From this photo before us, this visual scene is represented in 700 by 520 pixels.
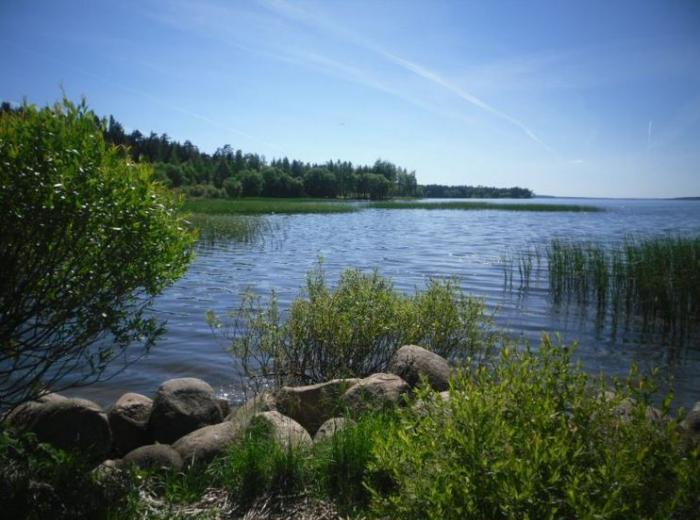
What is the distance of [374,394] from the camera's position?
5.90 metres

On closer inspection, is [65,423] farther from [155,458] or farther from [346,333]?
[346,333]

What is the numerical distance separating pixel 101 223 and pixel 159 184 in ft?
3.79

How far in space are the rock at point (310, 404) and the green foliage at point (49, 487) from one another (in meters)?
2.28

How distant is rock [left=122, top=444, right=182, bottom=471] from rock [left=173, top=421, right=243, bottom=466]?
13 centimetres

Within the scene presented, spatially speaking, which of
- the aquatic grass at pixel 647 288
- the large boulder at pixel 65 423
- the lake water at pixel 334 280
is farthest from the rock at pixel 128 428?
the aquatic grass at pixel 647 288

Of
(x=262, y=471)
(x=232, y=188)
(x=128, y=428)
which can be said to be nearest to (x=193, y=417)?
(x=128, y=428)

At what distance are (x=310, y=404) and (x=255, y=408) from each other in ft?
2.91

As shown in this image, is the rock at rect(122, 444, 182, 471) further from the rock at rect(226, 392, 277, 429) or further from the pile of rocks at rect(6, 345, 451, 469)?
the rock at rect(226, 392, 277, 429)

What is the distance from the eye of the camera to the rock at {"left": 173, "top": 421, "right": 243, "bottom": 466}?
5215 mm

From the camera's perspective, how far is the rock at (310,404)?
21.0ft

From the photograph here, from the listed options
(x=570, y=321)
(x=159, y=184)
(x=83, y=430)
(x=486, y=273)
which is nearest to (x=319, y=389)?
(x=83, y=430)

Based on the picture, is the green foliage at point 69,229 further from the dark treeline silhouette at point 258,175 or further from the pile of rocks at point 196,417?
the dark treeline silhouette at point 258,175

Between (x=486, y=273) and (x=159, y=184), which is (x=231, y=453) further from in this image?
(x=486, y=273)

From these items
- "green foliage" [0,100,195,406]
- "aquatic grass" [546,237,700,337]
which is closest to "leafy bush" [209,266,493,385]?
"green foliage" [0,100,195,406]
